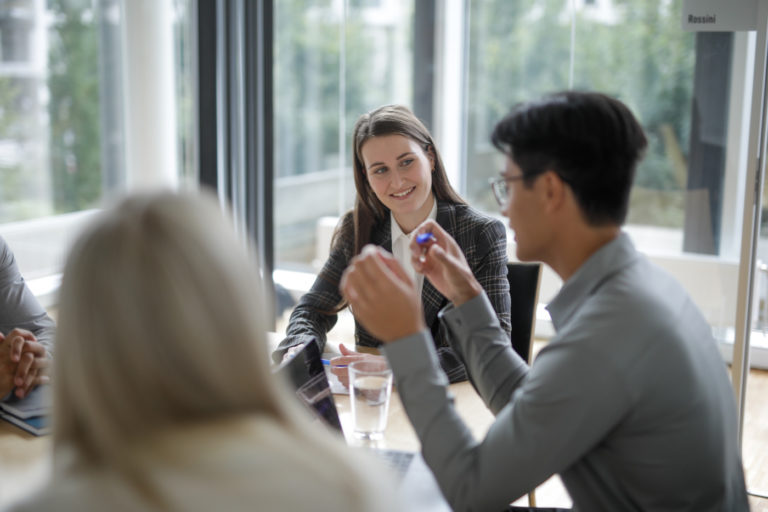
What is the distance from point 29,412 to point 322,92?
11.3 feet

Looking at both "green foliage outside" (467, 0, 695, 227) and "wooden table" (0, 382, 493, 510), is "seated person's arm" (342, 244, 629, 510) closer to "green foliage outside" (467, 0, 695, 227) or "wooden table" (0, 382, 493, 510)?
"wooden table" (0, 382, 493, 510)

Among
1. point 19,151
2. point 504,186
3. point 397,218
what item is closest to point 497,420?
point 504,186

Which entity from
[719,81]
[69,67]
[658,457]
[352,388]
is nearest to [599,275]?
[658,457]

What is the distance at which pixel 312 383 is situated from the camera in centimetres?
144

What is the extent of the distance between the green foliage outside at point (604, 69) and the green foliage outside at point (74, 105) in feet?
6.77

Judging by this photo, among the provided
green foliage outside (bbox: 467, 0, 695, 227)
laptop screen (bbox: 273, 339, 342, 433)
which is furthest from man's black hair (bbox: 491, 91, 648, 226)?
green foliage outside (bbox: 467, 0, 695, 227)

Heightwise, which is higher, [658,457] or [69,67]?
[69,67]

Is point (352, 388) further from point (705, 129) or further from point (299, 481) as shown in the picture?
point (705, 129)

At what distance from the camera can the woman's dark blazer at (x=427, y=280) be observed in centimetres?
208

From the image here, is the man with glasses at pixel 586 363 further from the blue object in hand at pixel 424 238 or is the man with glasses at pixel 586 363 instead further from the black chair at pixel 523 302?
the black chair at pixel 523 302

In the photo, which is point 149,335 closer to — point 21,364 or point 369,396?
point 369,396

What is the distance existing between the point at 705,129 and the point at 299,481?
2941mm

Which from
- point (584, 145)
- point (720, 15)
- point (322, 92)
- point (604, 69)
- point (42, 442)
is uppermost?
point (720, 15)

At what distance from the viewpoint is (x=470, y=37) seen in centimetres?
450
